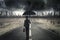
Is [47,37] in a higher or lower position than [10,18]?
lower

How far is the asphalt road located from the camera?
2197mm

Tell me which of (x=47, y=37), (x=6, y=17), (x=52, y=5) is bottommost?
(x=47, y=37)

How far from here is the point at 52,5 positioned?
225 cm

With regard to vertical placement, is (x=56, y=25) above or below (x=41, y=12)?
below

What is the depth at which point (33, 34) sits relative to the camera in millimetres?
2207

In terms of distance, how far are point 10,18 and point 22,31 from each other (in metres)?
0.25

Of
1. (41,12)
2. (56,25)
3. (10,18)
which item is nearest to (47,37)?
(56,25)

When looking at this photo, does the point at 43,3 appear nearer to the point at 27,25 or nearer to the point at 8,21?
the point at 27,25

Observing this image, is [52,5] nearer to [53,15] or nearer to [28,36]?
[53,15]

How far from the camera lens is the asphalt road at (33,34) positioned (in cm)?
220

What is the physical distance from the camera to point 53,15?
7.38ft

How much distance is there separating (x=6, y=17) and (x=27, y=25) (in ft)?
1.05

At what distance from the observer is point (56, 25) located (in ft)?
7.41

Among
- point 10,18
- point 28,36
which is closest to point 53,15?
point 28,36
